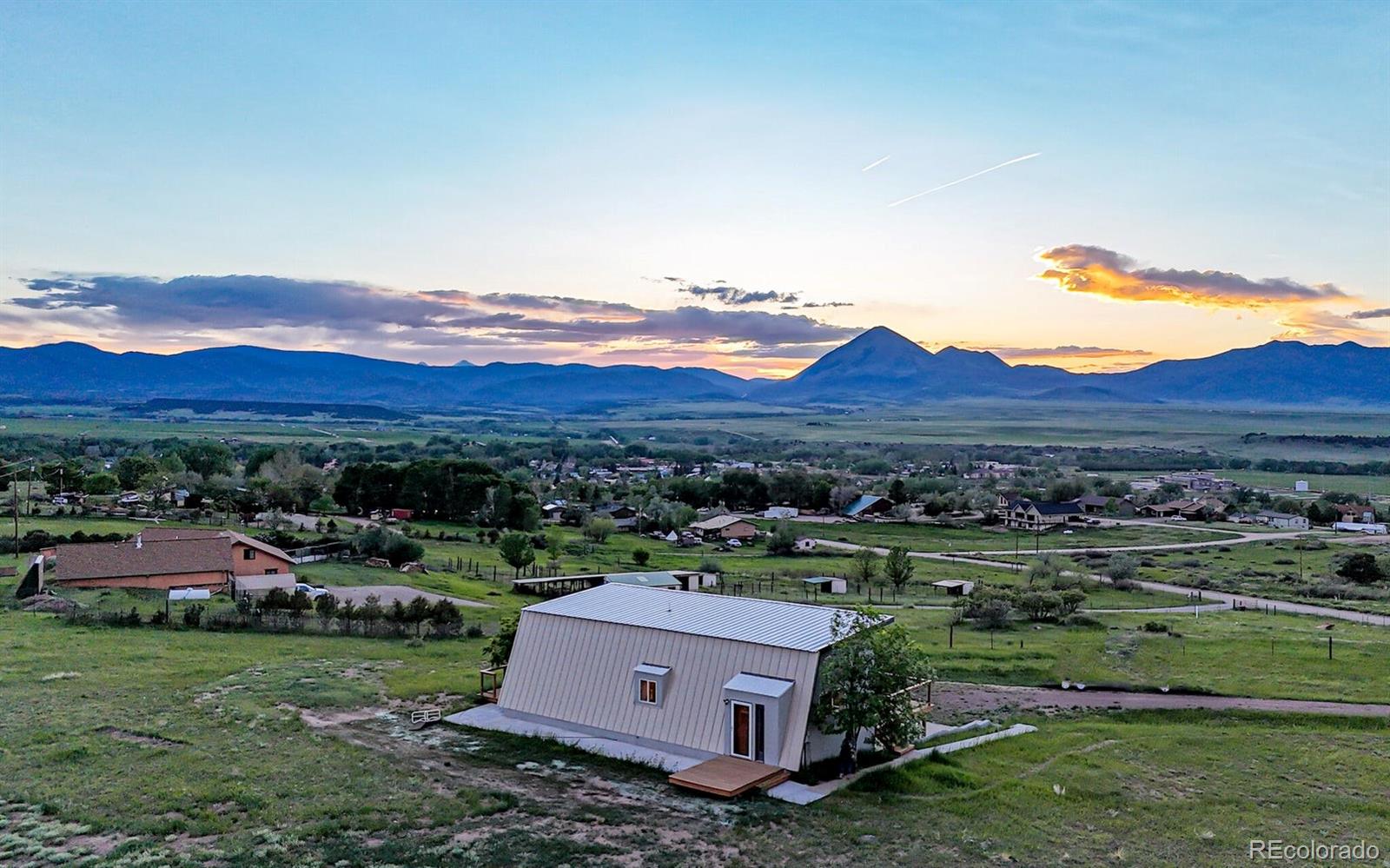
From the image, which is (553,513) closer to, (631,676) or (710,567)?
(710,567)

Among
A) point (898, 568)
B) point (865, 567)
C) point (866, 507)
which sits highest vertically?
point (898, 568)

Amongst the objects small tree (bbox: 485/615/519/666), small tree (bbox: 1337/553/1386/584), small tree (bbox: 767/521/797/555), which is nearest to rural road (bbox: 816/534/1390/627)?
small tree (bbox: 1337/553/1386/584)

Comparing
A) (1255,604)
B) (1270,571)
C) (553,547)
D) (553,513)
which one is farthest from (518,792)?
(553,513)

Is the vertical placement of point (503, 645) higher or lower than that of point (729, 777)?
higher

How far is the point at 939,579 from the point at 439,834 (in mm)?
45214

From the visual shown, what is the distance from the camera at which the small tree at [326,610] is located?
32438 millimetres

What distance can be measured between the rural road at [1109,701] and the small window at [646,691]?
841cm

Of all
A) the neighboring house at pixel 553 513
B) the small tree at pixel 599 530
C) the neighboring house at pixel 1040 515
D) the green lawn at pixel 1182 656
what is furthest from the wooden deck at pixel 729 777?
the neighboring house at pixel 1040 515

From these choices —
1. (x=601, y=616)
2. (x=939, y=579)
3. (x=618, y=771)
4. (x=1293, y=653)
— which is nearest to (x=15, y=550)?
(x=601, y=616)

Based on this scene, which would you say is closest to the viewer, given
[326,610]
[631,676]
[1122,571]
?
[631,676]

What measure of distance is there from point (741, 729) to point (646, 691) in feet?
8.44

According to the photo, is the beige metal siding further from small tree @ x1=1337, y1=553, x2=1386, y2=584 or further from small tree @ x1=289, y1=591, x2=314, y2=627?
small tree @ x1=1337, y1=553, x2=1386, y2=584

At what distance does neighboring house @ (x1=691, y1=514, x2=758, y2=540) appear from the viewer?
3036 inches

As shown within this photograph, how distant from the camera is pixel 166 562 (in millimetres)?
39219
